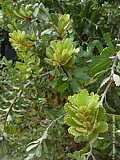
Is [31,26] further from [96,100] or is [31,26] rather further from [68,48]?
[96,100]

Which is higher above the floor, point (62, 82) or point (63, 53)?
point (63, 53)

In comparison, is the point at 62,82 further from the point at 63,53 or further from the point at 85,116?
the point at 85,116

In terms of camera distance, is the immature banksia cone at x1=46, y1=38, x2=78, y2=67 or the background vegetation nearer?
the background vegetation

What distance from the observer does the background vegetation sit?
1244 mm

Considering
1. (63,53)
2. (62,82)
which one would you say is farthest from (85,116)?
(62,82)

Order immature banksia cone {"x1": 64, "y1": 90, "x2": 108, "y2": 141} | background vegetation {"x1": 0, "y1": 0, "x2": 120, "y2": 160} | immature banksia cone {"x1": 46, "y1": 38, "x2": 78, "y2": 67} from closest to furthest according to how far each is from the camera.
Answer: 1. immature banksia cone {"x1": 64, "y1": 90, "x2": 108, "y2": 141}
2. background vegetation {"x1": 0, "y1": 0, "x2": 120, "y2": 160}
3. immature banksia cone {"x1": 46, "y1": 38, "x2": 78, "y2": 67}

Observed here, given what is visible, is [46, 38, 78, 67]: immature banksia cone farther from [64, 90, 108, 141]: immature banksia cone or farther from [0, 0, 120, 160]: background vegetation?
[64, 90, 108, 141]: immature banksia cone

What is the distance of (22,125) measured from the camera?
204 cm

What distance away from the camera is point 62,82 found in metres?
1.53

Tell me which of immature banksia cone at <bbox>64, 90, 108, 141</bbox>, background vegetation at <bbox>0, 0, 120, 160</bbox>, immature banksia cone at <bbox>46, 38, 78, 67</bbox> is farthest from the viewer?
immature banksia cone at <bbox>46, 38, 78, 67</bbox>

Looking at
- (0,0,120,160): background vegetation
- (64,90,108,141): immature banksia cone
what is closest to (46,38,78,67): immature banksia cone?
(0,0,120,160): background vegetation

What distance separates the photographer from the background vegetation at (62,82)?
1244 millimetres

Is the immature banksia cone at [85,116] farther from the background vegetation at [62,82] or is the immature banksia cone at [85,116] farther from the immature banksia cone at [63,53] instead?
the immature banksia cone at [63,53]

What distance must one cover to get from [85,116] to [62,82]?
410 mm
